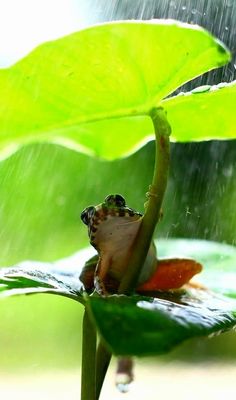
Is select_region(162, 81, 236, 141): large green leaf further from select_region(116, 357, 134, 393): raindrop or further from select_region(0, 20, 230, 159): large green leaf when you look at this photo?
select_region(116, 357, 134, 393): raindrop

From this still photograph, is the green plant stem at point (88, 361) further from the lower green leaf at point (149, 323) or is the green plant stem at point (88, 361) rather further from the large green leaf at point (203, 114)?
the large green leaf at point (203, 114)

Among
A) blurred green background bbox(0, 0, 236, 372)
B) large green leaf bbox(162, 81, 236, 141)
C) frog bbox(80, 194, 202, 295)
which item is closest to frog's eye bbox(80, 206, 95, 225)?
frog bbox(80, 194, 202, 295)

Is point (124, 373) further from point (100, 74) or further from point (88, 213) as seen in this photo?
point (100, 74)

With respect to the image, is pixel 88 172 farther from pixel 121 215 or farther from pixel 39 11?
pixel 121 215

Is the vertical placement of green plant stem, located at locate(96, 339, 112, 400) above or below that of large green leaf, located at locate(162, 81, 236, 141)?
below

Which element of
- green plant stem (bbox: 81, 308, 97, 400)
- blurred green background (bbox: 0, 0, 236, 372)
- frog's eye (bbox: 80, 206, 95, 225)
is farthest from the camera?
blurred green background (bbox: 0, 0, 236, 372)

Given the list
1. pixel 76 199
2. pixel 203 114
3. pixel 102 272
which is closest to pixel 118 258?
pixel 102 272

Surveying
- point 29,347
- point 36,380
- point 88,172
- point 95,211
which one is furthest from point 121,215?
point 88,172
